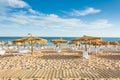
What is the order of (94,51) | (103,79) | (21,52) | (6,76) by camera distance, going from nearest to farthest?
(103,79) → (6,76) → (21,52) → (94,51)

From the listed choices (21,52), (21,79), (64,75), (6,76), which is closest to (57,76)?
(64,75)

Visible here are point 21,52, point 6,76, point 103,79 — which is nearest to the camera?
point 103,79

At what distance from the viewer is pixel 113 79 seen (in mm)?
6223

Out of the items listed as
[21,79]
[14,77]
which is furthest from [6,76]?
[21,79]

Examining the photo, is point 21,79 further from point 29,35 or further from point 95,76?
point 29,35

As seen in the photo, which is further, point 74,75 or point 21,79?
point 74,75

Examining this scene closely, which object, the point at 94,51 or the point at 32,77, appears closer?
the point at 32,77

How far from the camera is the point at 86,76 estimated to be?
659 cm

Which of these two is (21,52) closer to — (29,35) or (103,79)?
(29,35)

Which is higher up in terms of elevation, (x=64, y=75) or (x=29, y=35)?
(x=29, y=35)

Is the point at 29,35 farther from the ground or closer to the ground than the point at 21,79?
farther from the ground

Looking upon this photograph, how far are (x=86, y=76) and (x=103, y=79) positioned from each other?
69 cm

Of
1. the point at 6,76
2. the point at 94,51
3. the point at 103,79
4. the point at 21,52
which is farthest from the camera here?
the point at 94,51

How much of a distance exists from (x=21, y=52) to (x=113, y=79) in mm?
9942
